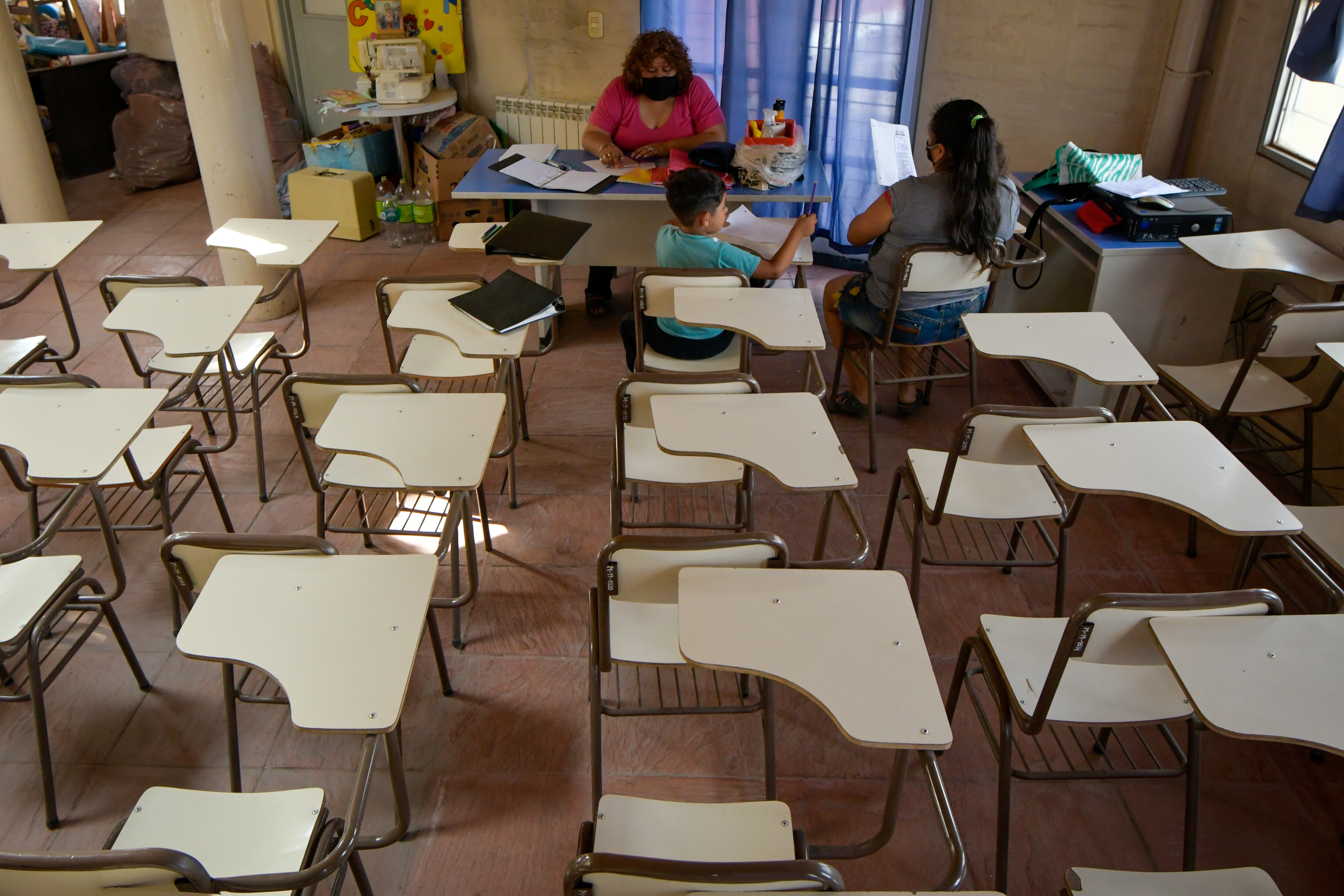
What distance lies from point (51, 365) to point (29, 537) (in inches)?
61.6

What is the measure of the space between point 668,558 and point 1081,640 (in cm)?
80

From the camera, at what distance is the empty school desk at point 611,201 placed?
3855 millimetres

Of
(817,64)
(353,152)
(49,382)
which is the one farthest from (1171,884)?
(353,152)

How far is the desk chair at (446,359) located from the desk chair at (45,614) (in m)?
0.90

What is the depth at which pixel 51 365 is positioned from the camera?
4301 millimetres

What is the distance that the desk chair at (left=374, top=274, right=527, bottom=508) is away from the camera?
A: 306 centimetres

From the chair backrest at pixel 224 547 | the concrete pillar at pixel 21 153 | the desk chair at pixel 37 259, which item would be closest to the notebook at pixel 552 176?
the desk chair at pixel 37 259

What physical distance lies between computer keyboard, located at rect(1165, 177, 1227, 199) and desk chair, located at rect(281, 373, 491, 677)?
9.33 feet

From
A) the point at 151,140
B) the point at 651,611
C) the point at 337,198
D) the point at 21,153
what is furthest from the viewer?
the point at 151,140

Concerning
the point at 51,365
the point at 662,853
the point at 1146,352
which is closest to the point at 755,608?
the point at 662,853

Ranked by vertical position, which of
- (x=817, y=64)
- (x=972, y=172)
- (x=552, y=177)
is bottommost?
(x=552, y=177)

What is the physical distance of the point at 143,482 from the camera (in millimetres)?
2672

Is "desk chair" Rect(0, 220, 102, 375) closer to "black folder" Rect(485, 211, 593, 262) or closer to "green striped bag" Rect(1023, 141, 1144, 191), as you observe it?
"black folder" Rect(485, 211, 593, 262)

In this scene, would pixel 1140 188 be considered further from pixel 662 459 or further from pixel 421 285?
pixel 421 285
